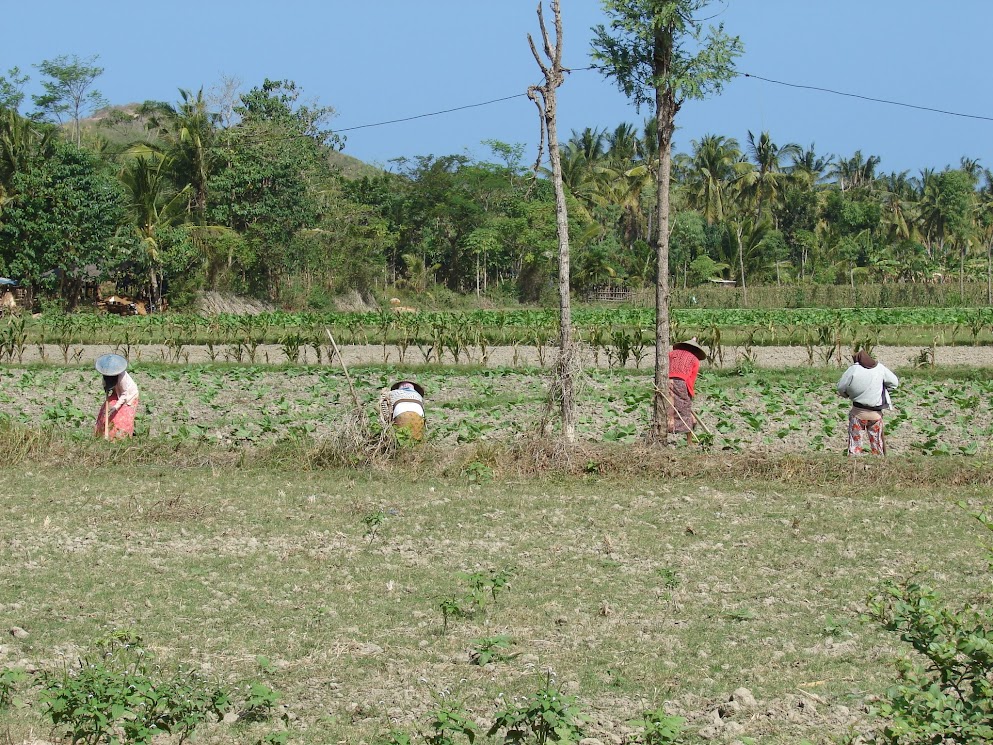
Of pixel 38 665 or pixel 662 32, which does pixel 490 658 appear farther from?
pixel 662 32

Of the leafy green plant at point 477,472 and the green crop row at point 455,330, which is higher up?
the green crop row at point 455,330

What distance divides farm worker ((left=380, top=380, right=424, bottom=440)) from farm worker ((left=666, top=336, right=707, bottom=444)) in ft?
8.98

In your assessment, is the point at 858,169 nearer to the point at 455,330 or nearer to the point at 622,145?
the point at 622,145

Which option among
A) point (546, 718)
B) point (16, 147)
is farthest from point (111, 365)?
point (16, 147)

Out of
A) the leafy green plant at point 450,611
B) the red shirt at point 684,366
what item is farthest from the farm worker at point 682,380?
the leafy green plant at point 450,611

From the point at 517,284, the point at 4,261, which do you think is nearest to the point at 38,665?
the point at 4,261

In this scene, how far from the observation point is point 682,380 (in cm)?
1230

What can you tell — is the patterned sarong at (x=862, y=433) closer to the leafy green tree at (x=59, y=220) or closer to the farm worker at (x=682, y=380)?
the farm worker at (x=682, y=380)

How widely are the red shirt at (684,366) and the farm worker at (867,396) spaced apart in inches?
67.3

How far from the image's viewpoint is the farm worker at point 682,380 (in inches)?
478

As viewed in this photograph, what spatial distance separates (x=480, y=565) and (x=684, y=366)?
5.29 metres

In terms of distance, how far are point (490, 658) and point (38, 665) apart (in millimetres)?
2318

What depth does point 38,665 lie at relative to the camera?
5.63 meters

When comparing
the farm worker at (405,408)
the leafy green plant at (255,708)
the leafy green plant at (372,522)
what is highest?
the farm worker at (405,408)
